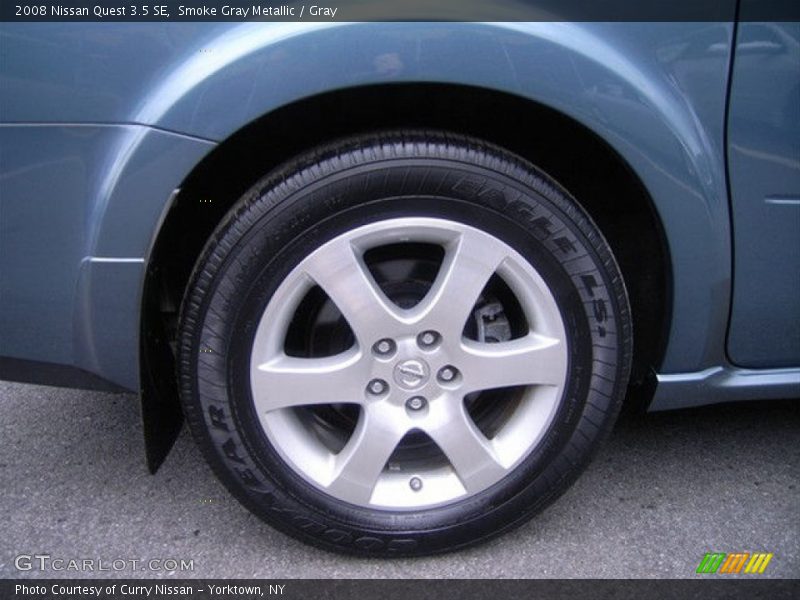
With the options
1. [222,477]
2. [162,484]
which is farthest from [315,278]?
[162,484]

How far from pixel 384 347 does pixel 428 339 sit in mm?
92

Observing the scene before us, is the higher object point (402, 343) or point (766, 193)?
point (766, 193)

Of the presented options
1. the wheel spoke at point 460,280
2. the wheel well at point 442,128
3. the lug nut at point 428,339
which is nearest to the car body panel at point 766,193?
the wheel well at point 442,128

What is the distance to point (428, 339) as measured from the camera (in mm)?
1744

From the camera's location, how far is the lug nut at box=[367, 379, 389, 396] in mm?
1765

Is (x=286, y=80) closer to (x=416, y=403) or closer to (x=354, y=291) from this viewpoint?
(x=354, y=291)

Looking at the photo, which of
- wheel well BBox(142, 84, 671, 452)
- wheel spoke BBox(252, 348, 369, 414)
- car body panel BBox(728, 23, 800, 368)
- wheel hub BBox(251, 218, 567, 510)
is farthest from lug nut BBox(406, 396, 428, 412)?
car body panel BBox(728, 23, 800, 368)

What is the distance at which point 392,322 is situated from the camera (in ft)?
5.60

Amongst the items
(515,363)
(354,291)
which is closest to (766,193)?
(515,363)

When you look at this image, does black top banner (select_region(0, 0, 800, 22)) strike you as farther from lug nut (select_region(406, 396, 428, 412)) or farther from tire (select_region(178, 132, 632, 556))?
lug nut (select_region(406, 396, 428, 412))

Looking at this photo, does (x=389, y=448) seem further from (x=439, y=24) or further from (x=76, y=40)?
(x=76, y=40)

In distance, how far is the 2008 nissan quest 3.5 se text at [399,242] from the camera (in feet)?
5.08

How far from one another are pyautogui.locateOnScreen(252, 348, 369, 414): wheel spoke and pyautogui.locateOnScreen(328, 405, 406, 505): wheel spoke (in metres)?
0.08

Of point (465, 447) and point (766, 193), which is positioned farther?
point (465, 447)
